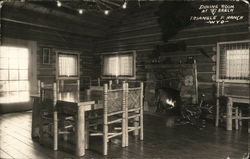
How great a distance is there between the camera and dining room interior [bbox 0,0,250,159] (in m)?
3.44

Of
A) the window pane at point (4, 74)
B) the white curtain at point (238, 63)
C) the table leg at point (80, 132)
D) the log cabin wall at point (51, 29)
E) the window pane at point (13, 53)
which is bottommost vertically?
the table leg at point (80, 132)

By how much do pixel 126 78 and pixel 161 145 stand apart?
4.36 metres

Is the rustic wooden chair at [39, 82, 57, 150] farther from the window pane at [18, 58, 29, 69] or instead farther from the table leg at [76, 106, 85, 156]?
the window pane at [18, 58, 29, 69]

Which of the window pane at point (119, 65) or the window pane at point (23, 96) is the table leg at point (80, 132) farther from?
the window pane at point (119, 65)

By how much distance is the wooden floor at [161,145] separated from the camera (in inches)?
125

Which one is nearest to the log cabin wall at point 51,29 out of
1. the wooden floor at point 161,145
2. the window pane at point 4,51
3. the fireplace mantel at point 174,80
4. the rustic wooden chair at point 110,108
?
the window pane at point 4,51

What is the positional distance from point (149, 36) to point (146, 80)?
1424mm

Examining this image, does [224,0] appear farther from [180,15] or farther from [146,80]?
[146,80]

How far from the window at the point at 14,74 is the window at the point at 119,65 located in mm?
2872

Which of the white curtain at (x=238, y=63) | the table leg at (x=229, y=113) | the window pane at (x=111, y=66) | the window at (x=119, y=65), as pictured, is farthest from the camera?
the window pane at (x=111, y=66)

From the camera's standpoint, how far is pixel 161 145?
12.0 feet

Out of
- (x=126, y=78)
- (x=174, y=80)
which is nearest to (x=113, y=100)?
(x=174, y=80)

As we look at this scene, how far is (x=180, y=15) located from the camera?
6203 millimetres

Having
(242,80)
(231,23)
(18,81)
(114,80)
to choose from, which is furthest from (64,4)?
(242,80)
